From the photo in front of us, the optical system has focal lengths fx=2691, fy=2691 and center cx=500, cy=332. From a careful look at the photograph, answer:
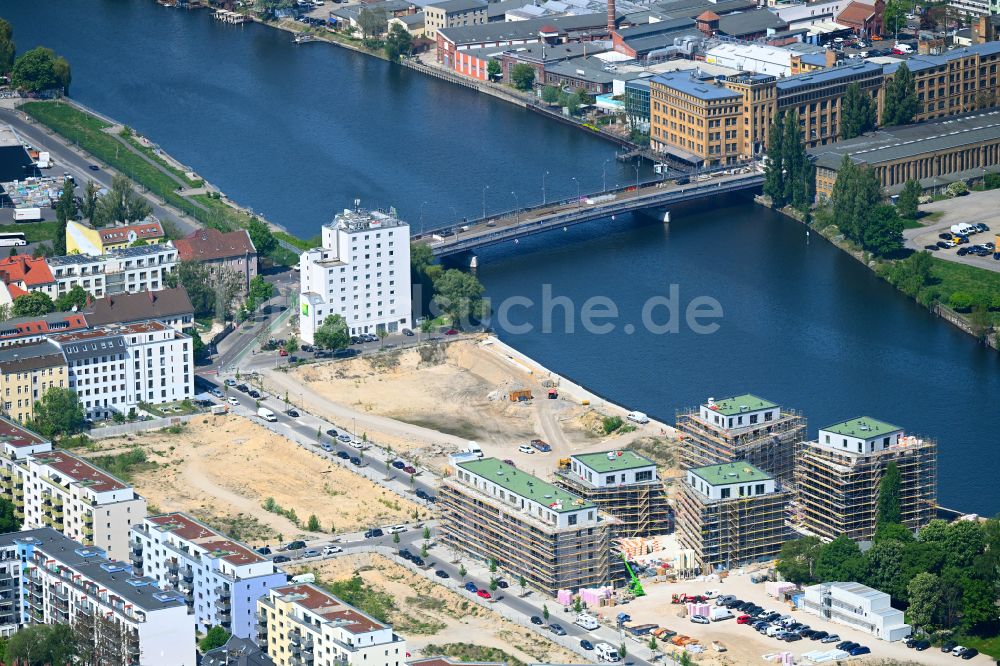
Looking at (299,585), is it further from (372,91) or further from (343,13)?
(343,13)

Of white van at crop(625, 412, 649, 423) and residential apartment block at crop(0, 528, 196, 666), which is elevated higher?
residential apartment block at crop(0, 528, 196, 666)

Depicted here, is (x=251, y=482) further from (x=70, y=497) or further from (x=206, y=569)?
(x=206, y=569)

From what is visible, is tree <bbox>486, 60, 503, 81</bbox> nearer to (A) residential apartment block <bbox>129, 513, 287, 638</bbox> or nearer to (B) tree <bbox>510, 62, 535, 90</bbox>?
(B) tree <bbox>510, 62, 535, 90</bbox>

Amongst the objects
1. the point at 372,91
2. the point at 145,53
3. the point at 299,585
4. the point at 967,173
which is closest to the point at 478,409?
the point at 299,585

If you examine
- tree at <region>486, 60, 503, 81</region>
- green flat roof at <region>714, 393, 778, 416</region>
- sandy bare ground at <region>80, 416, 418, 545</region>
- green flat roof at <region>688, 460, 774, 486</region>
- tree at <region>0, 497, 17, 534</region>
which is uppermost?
green flat roof at <region>714, 393, 778, 416</region>

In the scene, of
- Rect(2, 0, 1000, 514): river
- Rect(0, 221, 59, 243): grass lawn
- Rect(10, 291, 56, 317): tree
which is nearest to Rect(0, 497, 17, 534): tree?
Rect(10, 291, 56, 317): tree

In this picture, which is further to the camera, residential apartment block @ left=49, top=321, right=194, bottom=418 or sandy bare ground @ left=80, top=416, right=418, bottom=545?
residential apartment block @ left=49, top=321, right=194, bottom=418
